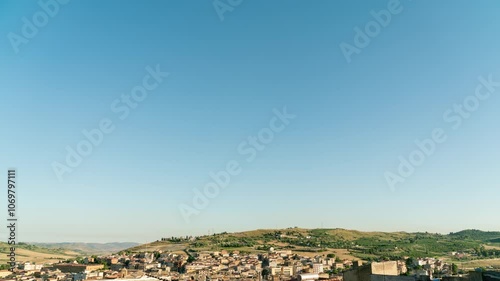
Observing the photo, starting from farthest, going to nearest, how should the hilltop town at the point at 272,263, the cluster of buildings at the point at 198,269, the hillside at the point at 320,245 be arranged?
the hillside at the point at 320,245 < the cluster of buildings at the point at 198,269 < the hilltop town at the point at 272,263

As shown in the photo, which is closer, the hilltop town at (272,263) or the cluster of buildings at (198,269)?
the hilltop town at (272,263)

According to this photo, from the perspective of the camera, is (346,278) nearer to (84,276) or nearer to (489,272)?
(489,272)

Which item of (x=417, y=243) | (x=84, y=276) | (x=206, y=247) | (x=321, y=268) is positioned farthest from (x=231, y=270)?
(x=417, y=243)

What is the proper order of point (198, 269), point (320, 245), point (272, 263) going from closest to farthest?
point (198, 269), point (272, 263), point (320, 245)

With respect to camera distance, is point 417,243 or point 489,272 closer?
point 489,272

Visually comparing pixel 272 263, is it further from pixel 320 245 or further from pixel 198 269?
pixel 320 245

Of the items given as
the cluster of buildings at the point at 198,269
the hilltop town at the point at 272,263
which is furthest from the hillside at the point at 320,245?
the cluster of buildings at the point at 198,269

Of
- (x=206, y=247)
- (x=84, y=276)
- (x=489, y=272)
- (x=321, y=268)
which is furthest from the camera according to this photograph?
(x=206, y=247)

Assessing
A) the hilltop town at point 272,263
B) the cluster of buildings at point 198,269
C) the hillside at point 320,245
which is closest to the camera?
the hilltop town at point 272,263

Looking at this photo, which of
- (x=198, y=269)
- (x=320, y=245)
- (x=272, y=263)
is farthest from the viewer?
(x=320, y=245)

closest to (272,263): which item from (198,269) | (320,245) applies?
(198,269)

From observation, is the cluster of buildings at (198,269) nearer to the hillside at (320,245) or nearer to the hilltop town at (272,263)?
the hilltop town at (272,263)
